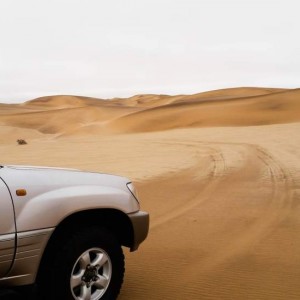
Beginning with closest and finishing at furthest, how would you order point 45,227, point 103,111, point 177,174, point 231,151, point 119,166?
point 45,227
point 177,174
point 119,166
point 231,151
point 103,111

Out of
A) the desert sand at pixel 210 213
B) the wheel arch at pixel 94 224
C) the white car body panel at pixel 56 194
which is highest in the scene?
the white car body panel at pixel 56 194

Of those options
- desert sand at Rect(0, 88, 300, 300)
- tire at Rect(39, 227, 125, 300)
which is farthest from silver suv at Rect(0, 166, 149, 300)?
desert sand at Rect(0, 88, 300, 300)

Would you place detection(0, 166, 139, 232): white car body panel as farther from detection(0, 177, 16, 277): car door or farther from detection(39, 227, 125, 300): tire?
detection(39, 227, 125, 300): tire

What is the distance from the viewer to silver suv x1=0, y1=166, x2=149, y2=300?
3.12 metres

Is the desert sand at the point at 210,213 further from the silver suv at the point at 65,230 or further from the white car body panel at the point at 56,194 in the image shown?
the white car body panel at the point at 56,194

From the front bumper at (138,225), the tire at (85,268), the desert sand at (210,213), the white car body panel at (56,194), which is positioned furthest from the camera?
the desert sand at (210,213)

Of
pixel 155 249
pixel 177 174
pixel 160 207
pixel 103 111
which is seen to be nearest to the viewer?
pixel 155 249

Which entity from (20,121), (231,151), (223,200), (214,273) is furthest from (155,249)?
(20,121)

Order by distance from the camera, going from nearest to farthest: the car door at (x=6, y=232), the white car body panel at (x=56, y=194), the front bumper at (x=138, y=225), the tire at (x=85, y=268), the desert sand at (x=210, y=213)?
the car door at (x=6, y=232)
the white car body panel at (x=56, y=194)
the tire at (x=85, y=268)
the front bumper at (x=138, y=225)
the desert sand at (x=210, y=213)

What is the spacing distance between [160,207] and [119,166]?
21.7ft

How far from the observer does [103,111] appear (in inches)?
2889

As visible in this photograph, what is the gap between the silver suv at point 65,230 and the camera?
3.12 meters

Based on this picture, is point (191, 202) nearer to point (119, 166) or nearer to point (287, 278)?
point (287, 278)

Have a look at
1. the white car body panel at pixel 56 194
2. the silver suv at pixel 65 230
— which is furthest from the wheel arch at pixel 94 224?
the white car body panel at pixel 56 194
